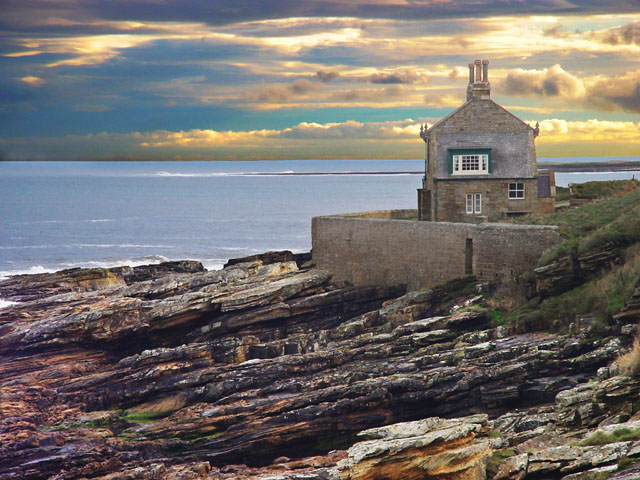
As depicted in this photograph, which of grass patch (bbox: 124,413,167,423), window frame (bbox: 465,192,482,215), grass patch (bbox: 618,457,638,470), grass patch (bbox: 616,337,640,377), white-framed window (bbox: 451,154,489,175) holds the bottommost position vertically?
grass patch (bbox: 124,413,167,423)

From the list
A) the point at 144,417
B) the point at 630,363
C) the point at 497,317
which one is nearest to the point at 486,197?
the point at 497,317

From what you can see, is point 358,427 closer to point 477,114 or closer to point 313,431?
point 313,431

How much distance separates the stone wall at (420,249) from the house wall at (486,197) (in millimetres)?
4856

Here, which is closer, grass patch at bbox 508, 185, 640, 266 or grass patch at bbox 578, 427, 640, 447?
grass patch at bbox 578, 427, 640, 447

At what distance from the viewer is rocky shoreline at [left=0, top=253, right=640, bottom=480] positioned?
56.0ft

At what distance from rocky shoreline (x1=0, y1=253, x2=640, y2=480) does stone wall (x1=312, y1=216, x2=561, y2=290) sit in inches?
32.9

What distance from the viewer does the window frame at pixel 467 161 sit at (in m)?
38.0

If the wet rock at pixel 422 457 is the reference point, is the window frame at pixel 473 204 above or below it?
above

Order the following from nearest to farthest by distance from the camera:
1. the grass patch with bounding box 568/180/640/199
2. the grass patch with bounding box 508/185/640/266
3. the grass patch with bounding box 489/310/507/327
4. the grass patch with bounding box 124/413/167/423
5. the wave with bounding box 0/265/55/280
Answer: the grass patch with bounding box 124/413/167/423 → the grass patch with bounding box 508/185/640/266 → the grass patch with bounding box 489/310/507/327 → the grass patch with bounding box 568/180/640/199 → the wave with bounding box 0/265/55/280

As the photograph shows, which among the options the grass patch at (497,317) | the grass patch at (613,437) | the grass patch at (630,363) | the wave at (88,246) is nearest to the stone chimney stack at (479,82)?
the grass patch at (497,317)

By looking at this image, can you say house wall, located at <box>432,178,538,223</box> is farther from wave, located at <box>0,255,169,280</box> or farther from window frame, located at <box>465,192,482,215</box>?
wave, located at <box>0,255,169,280</box>

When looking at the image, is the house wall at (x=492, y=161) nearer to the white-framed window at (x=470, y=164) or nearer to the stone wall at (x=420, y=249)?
the white-framed window at (x=470, y=164)

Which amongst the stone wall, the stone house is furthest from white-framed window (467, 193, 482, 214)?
the stone wall

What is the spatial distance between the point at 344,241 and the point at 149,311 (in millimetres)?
8880
